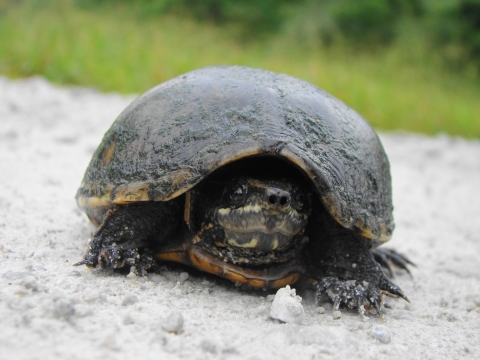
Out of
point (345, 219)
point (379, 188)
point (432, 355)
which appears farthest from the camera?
point (379, 188)

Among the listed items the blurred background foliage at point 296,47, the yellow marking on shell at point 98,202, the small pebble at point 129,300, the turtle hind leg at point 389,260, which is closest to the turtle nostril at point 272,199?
the small pebble at point 129,300

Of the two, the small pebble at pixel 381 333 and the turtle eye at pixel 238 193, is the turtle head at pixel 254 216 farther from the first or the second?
the small pebble at pixel 381 333

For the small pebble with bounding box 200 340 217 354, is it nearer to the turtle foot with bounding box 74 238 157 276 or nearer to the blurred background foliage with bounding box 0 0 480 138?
the turtle foot with bounding box 74 238 157 276

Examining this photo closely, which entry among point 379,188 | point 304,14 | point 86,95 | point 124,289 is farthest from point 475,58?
point 124,289

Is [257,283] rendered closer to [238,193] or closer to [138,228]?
[238,193]

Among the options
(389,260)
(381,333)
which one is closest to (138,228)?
(381,333)

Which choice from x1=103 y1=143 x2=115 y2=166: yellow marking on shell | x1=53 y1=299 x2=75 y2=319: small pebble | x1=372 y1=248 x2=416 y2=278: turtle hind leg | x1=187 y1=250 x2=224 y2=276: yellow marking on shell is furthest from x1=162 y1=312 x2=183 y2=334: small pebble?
x1=372 y1=248 x2=416 y2=278: turtle hind leg

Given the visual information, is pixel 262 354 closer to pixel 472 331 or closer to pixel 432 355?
pixel 432 355
